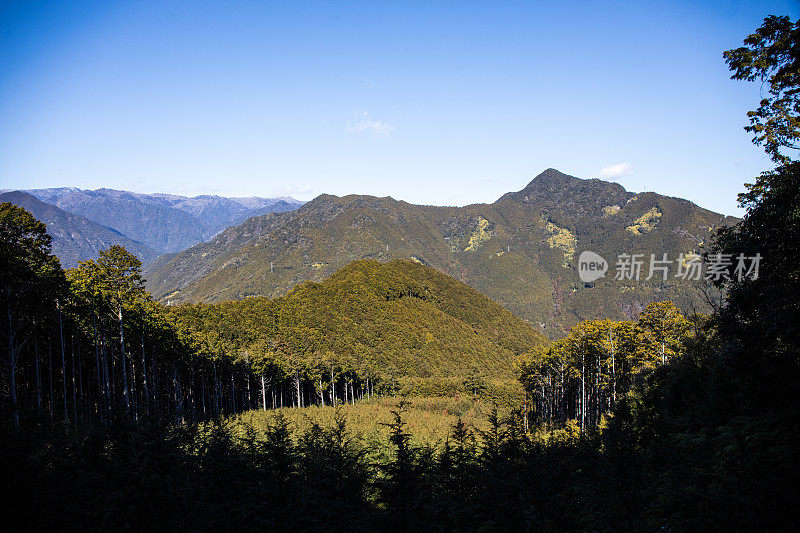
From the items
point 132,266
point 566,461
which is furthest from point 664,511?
point 132,266

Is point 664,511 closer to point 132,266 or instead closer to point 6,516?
point 6,516

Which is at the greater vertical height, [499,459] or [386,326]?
[499,459]

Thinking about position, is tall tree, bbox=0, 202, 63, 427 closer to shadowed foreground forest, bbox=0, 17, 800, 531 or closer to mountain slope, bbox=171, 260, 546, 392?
shadowed foreground forest, bbox=0, 17, 800, 531

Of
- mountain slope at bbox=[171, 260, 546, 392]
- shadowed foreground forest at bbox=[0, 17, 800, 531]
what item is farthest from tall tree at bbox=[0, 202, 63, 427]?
mountain slope at bbox=[171, 260, 546, 392]

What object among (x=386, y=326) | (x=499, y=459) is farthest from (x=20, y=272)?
(x=386, y=326)

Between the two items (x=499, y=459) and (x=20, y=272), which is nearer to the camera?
(x=499, y=459)

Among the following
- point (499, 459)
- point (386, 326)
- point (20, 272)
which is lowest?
point (386, 326)

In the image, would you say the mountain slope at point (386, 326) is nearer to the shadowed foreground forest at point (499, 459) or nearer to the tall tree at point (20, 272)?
the tall tree at point (20, 272)

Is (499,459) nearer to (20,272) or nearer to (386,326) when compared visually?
(20,272)

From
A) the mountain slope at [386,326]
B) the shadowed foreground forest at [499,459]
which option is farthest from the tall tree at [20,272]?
the mountain slope at [386,326]
